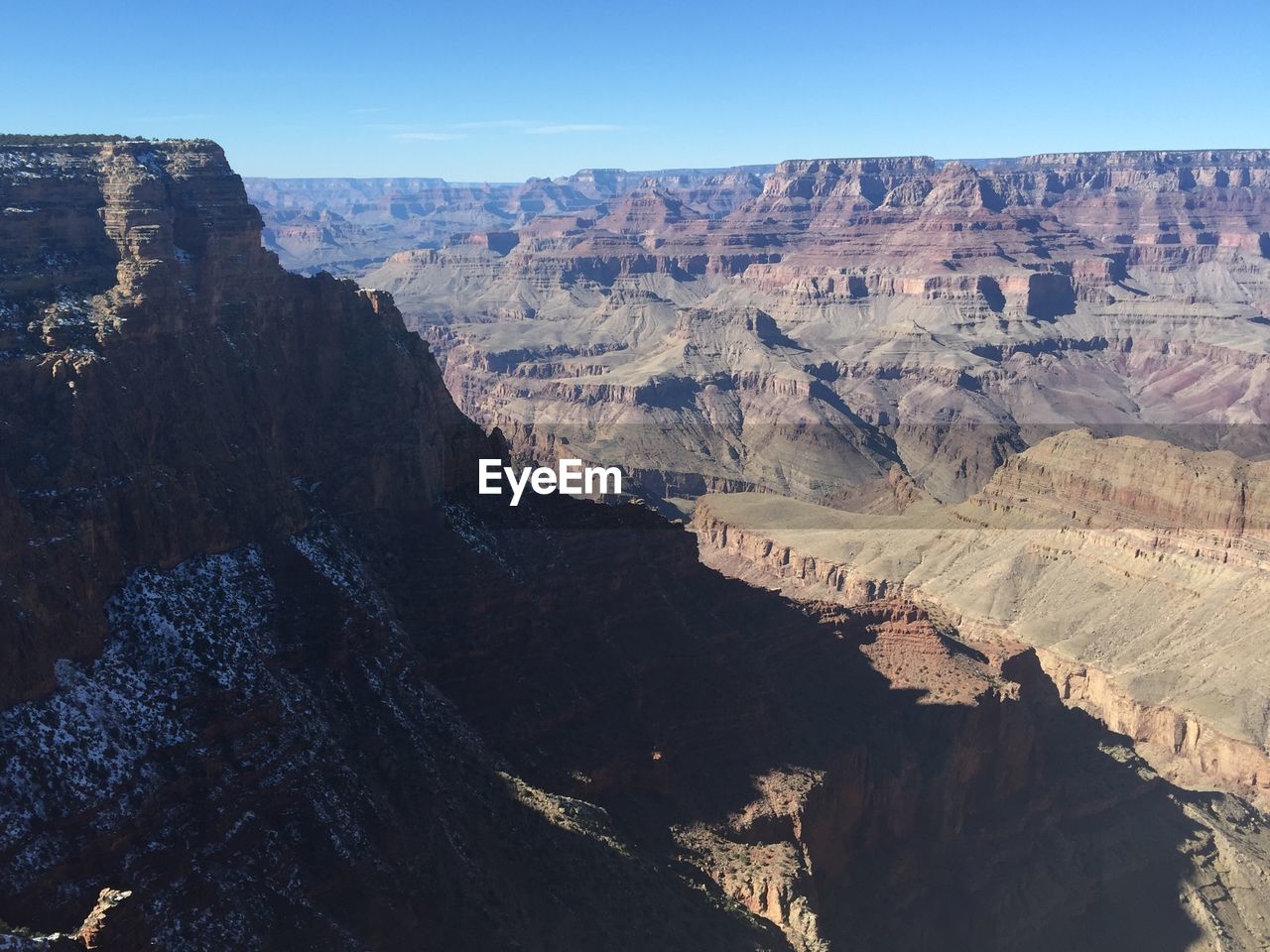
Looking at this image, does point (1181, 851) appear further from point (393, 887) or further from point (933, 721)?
point (393, 887)

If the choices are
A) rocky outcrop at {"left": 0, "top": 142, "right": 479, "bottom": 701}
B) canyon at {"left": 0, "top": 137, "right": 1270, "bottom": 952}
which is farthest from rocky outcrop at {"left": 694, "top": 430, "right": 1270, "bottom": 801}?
rocky outcrop at {"left": 0, "top": 142, "right": 479, "bottom": 701}

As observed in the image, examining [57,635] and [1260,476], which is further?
[1260,476]

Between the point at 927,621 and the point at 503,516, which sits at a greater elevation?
the point at 503,516

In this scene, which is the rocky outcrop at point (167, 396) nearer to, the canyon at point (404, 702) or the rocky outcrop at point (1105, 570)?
the canyon at point (404, 702)

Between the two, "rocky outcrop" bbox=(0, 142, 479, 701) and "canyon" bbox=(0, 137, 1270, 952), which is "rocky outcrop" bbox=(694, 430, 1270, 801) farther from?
"rocky outcrop" bbox=(0, 142, 479, 701)

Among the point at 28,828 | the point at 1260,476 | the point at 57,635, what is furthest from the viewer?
the point at 1260,476

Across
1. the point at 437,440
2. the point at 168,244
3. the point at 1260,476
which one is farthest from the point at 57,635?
the point at 1260,476

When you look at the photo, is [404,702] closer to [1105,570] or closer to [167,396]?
[167,396]

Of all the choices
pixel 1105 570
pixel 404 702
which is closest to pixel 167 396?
pixel 404 702

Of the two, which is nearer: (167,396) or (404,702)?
(404,702)

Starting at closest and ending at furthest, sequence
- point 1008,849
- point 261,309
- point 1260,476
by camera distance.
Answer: point 261,309 → point 1008,849 → point 1260,476

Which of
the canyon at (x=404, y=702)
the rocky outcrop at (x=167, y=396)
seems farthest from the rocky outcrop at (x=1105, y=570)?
the rocky outcrop at (x=167, y=396)
